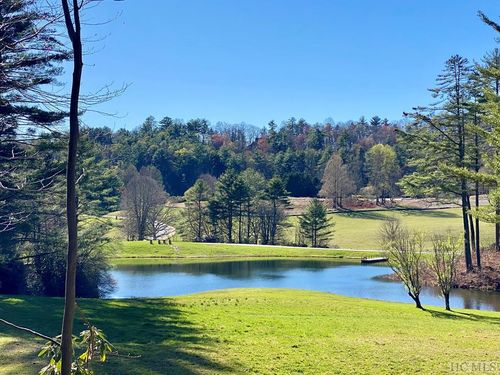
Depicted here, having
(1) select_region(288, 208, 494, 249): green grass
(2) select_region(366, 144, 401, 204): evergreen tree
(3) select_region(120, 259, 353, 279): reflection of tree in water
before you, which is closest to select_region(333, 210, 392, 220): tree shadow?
(1) select_region(288, 208, 494, 249): green grass

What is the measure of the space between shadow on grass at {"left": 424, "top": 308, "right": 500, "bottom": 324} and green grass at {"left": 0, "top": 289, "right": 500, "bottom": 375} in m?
0.05

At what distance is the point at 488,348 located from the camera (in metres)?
10.5

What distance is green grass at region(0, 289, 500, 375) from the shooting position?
8.35m

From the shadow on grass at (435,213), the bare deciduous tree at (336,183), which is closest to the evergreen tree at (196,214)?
the bare deciduous tree at (336,183)

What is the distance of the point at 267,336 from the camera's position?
11.2 m

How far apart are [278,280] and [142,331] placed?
906 inches

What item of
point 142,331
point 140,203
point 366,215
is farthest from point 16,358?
point 366,215

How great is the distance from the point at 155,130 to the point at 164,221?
69.7m

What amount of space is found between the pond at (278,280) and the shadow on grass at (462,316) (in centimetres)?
549

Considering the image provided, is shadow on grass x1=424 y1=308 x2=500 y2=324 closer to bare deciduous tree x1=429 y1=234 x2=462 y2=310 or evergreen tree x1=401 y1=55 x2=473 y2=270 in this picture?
bare deciduous tree x1=429 y1=234 x2=462 y2=310

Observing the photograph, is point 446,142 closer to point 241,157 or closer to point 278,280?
point 278,280

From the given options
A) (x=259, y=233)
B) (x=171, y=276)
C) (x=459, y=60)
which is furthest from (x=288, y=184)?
(x=459, y=60)

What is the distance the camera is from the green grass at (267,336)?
8.35 metres

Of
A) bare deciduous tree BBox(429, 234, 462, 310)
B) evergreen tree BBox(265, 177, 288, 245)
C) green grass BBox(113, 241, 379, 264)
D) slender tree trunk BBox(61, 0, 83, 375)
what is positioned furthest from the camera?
evergreen tree BBox(265, 177, 288, 245)
